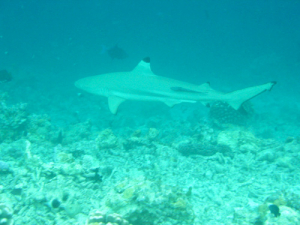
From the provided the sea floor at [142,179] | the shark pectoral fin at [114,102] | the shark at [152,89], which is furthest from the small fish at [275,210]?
the shark pectoral fin at [114,102]

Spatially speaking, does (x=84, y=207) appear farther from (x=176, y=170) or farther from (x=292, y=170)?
(x=292, y=170)

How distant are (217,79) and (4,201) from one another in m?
37.9

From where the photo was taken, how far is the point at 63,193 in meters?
4.06

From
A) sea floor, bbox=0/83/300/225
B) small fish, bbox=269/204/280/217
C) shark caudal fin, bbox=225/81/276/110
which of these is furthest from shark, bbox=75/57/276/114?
small fish, bbox=269/204/280/217

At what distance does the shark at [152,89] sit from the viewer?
8.00 m

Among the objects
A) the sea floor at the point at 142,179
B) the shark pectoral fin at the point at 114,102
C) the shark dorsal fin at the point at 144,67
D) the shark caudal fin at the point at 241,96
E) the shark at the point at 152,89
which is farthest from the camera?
the shark pectoral fin at the point at 114,102

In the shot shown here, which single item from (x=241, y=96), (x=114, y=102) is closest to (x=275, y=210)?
(x=241, y=96)

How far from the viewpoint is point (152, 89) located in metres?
8.93

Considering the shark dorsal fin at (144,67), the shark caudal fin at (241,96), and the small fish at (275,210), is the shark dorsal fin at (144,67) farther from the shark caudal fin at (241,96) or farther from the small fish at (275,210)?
the small fish at (275,210)

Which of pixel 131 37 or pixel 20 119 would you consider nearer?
pixel 20 119

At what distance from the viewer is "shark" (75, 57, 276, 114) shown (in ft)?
26.2

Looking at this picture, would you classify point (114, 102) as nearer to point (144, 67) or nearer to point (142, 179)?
point (144, 67)

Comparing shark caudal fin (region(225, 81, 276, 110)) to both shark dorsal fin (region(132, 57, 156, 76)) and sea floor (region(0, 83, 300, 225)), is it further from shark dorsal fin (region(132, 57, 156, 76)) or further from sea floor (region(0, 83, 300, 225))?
shark dorsal fin (region(132, 57, 156, 76))

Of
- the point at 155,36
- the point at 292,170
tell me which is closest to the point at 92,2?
the point at 155,36
